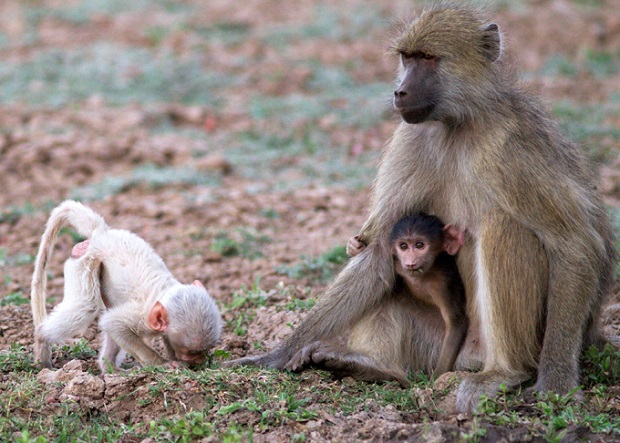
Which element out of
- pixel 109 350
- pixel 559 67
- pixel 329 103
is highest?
pixel 559 67

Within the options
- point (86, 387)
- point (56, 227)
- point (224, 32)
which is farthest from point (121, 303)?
point (224, 32)

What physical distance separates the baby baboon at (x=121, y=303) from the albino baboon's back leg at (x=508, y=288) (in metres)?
1.34

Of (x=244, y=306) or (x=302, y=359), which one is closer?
(x=302, y=359)

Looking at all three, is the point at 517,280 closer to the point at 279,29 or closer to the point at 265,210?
the point at 265,210

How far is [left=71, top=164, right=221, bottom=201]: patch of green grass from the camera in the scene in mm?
8164

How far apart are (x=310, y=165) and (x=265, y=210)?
1464mm

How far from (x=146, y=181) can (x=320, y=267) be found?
2637 mm

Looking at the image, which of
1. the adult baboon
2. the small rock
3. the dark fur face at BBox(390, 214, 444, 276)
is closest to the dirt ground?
the small rock

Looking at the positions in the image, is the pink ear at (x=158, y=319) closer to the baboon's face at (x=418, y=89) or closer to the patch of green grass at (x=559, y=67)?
the baboon's face at (x=418, y=89)

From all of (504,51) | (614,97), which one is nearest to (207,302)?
(504,51)

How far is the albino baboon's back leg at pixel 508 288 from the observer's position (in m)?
4.16

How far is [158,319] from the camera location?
4551 mm

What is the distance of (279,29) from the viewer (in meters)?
12.9

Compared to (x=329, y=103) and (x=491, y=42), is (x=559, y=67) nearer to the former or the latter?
(x=329, y=103)
